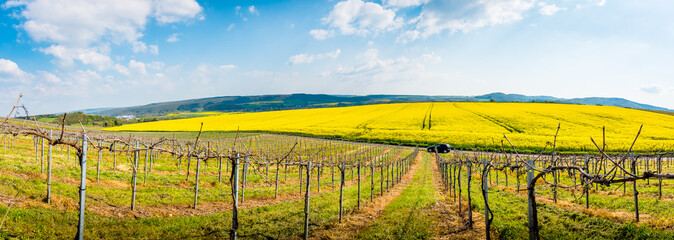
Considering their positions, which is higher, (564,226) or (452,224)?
(564,226)

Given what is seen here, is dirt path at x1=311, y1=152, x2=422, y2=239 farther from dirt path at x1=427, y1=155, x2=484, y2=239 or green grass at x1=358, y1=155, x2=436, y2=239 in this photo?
dirt path at x1=427, y1=155, x2=484, y2=239

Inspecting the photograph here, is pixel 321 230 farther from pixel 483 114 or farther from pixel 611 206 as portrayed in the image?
pixel 483 114

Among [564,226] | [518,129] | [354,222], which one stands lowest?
[354,222]

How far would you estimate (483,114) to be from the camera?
222 ft

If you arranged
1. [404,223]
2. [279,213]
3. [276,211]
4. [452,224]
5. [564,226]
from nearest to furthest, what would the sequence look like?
1. [564,226]
2. [404,223]
3. [452,224]
4. [279,213]
5. [276,211]

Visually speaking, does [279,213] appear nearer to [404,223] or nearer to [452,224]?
[404,223]

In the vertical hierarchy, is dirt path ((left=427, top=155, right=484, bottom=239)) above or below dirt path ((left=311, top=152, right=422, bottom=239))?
above

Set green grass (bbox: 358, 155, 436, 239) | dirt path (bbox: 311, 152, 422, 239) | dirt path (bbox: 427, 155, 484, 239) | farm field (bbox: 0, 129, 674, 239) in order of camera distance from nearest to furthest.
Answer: farm field (bbox: 0, 129, 674, 239), green grass (bbox: 358, 155, 436, 239), dirt path (bbox: 427, 155, 484, 239), dirt path (bbox: 311, 152, 422, 239)

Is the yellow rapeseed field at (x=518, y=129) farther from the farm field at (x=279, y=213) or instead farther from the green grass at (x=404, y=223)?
the green grass at (x=404, y=223)

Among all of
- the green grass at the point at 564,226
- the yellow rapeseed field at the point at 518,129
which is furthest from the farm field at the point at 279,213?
the yellow rapeseed field at the point at 518,129

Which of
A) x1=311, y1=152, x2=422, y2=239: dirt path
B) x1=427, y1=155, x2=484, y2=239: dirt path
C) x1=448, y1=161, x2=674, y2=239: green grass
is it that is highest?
x1=448, y1=161, x2=674, y2=239: green grass

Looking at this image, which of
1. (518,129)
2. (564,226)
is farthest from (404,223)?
(518,129)

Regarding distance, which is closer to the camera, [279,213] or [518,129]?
[279,213]

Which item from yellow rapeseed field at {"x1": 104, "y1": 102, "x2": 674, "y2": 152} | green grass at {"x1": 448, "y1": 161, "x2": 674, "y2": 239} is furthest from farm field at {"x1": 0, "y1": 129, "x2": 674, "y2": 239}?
yellow rapeseed field at {"x1": 104, "y1": 102, "x2": 674, "y2": 152}
